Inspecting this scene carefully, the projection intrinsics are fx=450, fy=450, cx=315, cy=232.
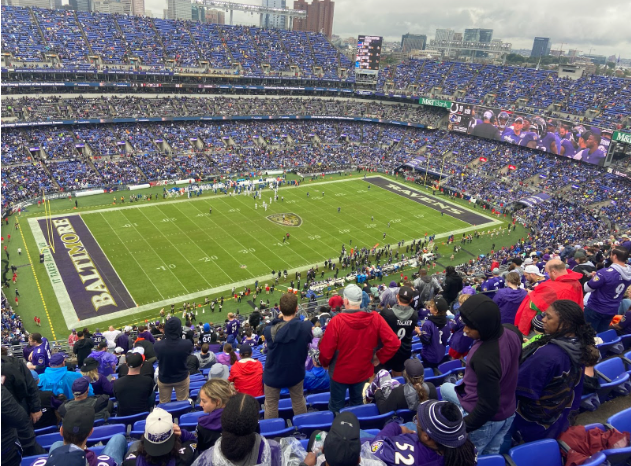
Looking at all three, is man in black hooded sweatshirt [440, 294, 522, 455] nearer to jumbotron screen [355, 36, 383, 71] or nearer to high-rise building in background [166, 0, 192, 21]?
jumbotron screen [355, 36, 383, 71]

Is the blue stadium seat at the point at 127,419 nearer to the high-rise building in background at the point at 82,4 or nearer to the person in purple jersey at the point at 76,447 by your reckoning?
the person in purple jersey at the point at 76,447

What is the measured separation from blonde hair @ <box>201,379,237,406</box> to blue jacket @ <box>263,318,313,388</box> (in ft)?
4.28

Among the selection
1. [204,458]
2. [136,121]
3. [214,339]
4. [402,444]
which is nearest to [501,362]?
[402,444]

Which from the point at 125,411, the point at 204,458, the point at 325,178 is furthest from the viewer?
the point at 325,178

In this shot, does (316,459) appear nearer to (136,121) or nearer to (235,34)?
(136,121)

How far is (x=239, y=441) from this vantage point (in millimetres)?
4070

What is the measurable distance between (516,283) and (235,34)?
8077cm

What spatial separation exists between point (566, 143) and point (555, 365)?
193ft

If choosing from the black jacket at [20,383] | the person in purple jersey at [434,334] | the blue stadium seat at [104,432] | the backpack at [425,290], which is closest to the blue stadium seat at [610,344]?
the person in purple jersey at [434,334]

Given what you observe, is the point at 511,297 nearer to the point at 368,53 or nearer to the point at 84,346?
the point at 84,346

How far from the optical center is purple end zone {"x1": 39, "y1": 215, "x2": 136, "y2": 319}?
1141 inches

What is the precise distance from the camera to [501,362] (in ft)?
16.2

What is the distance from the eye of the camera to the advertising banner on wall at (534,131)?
52.6 m

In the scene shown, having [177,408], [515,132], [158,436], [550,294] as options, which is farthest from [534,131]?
[158,436]
